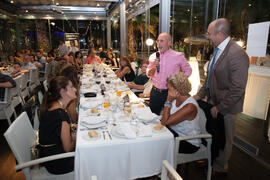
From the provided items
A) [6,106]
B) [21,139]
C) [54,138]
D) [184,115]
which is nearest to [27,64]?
[6,106]

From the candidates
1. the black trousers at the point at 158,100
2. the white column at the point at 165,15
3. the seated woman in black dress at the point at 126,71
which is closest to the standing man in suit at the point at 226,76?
the black trousers at the point at 158,100

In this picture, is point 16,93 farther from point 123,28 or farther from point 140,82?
point 123,28

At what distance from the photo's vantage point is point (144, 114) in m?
2.09

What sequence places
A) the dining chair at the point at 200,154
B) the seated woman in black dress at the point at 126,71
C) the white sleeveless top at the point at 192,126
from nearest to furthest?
the dining chair at the point at 200,154, the white sleeveless top at the point at 192,126, the seated woman in black dress at the point at 126,71

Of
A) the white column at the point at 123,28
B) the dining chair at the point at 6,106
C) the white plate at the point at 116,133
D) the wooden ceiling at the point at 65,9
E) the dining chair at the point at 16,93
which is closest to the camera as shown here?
the white plate at the point at 116,133

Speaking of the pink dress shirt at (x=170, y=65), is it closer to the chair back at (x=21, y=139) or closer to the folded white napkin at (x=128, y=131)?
the folded white napkin at (x=128, y=131)

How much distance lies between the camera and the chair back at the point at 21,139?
1524 mm

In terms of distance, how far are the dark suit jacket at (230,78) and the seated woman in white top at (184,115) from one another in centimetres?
31

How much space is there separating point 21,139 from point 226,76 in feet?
6.87

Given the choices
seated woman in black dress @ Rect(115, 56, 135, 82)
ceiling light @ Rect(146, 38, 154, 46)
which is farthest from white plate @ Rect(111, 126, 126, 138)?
ceiling light @ Rect(146, 38, 154, 46)

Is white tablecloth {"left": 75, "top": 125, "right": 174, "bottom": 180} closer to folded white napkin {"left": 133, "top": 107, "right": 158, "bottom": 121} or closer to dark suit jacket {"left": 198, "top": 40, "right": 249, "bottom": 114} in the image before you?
folded white napkin {"left": 133, "top": 107, "right": 158, "bottom": 121}

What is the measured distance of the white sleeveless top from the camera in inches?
76.5

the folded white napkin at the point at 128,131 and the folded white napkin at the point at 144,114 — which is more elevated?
the folded white napkin at the point at 144,114

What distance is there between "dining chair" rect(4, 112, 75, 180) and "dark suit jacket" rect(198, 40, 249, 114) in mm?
1626
